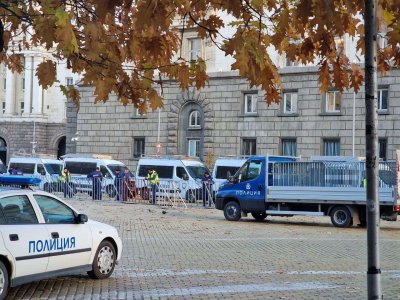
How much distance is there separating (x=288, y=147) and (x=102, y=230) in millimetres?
32298

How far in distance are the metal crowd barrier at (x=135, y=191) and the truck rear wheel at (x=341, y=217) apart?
10.8m

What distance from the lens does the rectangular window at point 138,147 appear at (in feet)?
160

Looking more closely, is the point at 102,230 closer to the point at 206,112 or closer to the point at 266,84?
the point at 266,84

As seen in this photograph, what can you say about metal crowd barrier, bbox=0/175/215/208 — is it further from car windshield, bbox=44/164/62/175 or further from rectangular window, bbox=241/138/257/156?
rectangular window, bbox=241/138/257/156

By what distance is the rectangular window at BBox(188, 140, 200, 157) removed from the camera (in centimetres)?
4659

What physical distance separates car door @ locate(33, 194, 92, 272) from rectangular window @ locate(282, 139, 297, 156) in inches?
1272

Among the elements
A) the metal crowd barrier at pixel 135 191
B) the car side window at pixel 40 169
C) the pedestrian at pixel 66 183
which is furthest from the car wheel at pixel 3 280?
the car side window at pixel 40 169

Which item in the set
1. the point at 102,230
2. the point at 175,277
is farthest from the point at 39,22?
the point at 175,277

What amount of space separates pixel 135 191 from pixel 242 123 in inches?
398

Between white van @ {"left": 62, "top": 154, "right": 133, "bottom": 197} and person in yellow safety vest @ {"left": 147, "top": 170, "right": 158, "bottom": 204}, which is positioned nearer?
person in yellow safety vest @ {"left": 147, "top": 170, "right": 158, "bottom": 204}

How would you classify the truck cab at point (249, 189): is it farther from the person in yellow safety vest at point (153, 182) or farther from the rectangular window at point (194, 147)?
the rectangular window at point (194, 147)

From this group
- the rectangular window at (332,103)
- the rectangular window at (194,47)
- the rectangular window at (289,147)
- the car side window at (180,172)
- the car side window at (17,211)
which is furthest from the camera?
the rectangular window at (194,47)

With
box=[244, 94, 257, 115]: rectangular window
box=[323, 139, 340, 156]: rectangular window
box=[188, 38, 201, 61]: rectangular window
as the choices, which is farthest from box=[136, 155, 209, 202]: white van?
box=[188, 38, 201, 61]: rectangular window

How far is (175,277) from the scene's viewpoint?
1193 centimetres
